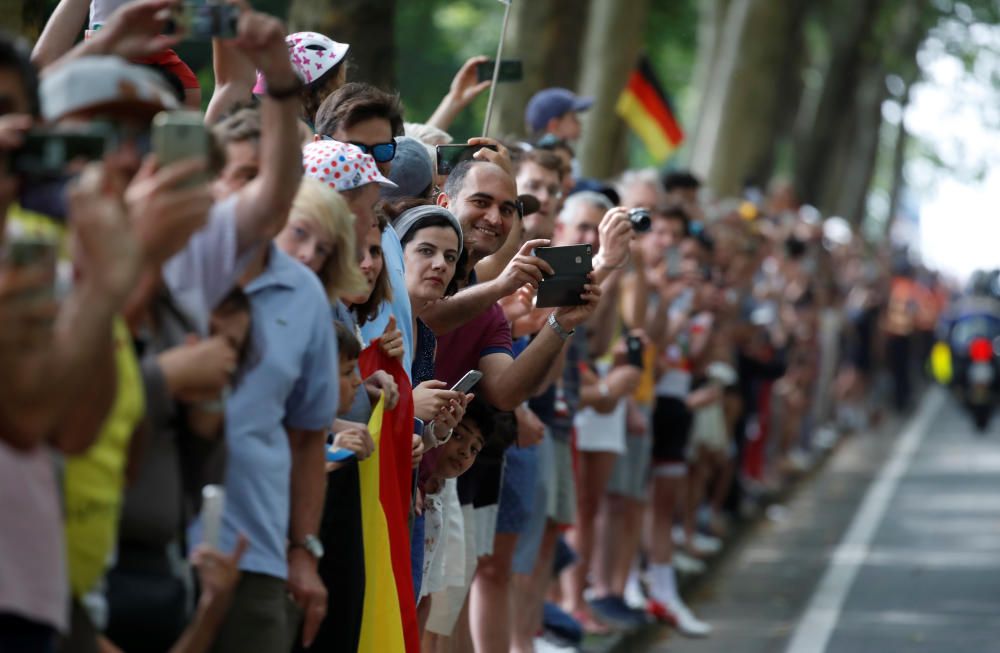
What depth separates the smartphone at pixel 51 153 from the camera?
153 inches

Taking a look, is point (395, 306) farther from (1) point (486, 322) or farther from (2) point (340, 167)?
(1) point (486, 322)

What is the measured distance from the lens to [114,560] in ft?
13.6

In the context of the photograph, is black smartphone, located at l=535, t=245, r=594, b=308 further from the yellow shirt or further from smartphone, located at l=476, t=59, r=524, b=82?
the yellow shirt

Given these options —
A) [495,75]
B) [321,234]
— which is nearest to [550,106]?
[495,75]

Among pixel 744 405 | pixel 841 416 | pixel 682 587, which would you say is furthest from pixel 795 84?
pixel 682 587

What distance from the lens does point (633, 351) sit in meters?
9.84

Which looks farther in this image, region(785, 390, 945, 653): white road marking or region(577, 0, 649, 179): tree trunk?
region(577, 0, 649, 179): tree trunk

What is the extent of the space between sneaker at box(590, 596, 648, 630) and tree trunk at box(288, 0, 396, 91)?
2.94 meters

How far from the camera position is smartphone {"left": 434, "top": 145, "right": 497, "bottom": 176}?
7.56m

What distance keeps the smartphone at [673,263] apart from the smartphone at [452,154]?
401 centimetres

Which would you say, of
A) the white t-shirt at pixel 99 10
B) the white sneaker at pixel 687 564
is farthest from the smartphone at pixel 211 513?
the white sneaker at pixel 687 564

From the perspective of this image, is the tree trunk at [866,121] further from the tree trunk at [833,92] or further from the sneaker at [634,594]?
the sneaker at [634,594]

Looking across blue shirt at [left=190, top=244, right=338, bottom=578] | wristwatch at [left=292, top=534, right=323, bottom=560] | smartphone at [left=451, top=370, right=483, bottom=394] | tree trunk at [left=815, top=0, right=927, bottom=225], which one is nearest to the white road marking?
smartphone at [left=451, top=370, right=483, bottom=394]

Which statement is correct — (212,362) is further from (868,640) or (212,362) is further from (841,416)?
(841,416)
